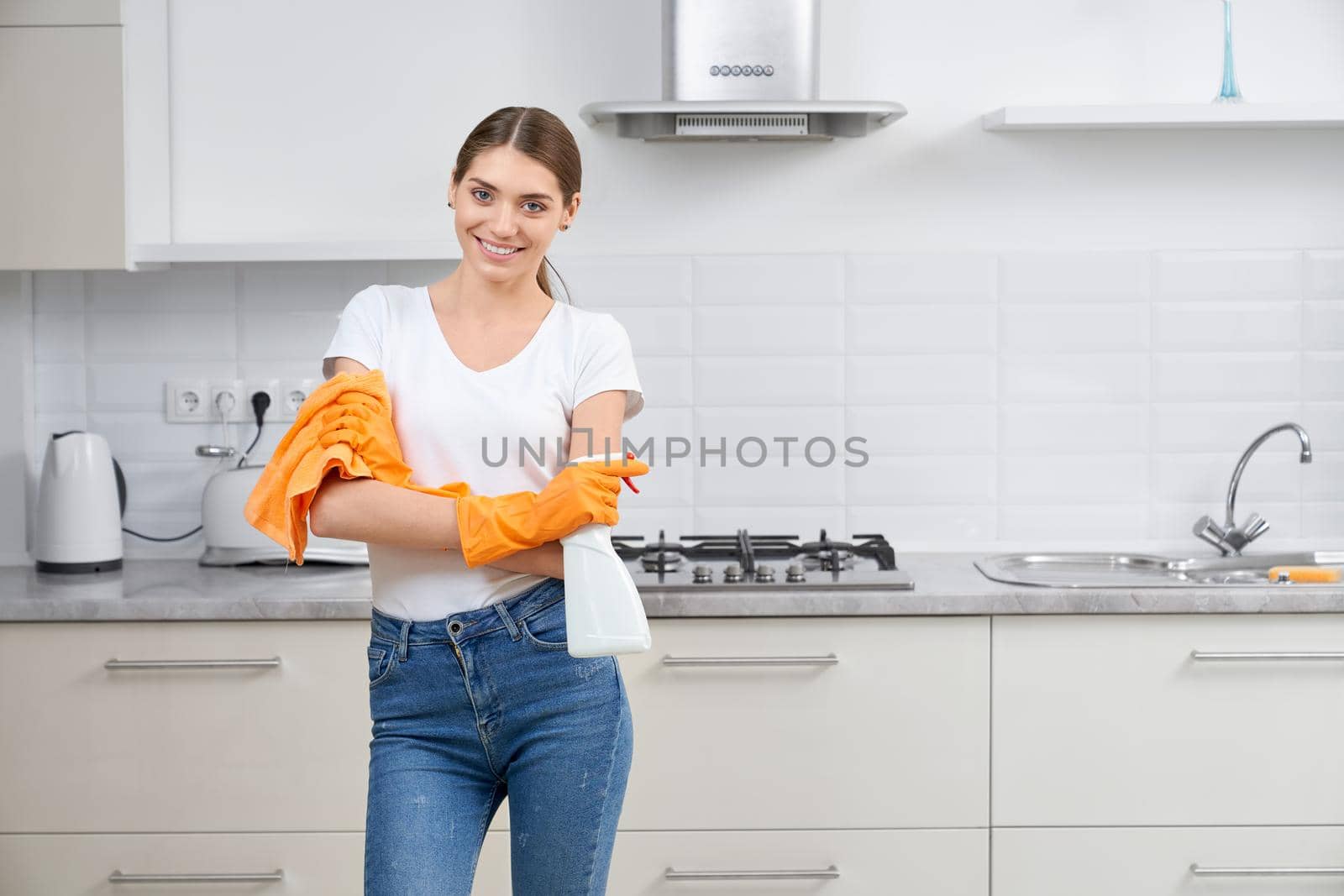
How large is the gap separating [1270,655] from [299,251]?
5.95ft

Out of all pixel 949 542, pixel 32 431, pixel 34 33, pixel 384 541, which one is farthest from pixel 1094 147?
pixel 32 431

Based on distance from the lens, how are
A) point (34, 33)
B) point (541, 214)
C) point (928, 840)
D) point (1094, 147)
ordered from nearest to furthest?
1. point (541, 214)
2. point (928, 840)
3. point (34, 33)
4. point (1094, 147)

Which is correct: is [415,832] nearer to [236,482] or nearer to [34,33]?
[236,482]

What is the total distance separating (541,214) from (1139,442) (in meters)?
1.60

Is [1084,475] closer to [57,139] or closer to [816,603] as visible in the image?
[816,603]

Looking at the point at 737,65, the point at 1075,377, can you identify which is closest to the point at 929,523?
the point at 1075,377

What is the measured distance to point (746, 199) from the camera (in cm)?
261

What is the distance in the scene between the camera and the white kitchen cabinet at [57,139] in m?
2.33

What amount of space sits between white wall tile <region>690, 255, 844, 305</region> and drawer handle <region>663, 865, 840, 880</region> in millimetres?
1098

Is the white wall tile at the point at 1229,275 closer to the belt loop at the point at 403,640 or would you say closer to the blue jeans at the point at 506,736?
the blue jeans at the point at 506,736

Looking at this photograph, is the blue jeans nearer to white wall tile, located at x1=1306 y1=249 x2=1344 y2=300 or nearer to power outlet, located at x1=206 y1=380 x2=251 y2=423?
power outlet, located at x1=206 y1=380 x2=251 y2=423

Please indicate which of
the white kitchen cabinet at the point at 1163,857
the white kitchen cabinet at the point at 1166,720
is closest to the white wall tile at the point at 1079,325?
the white kitchen cabinet at the point at 1166,720

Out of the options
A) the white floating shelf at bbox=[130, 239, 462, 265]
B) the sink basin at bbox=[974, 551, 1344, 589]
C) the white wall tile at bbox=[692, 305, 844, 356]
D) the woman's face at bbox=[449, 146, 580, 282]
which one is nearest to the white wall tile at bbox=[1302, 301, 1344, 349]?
the sink basin at bbox=[974, 551, 1344, 589]

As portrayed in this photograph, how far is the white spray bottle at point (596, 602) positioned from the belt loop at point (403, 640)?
0.18 metres
